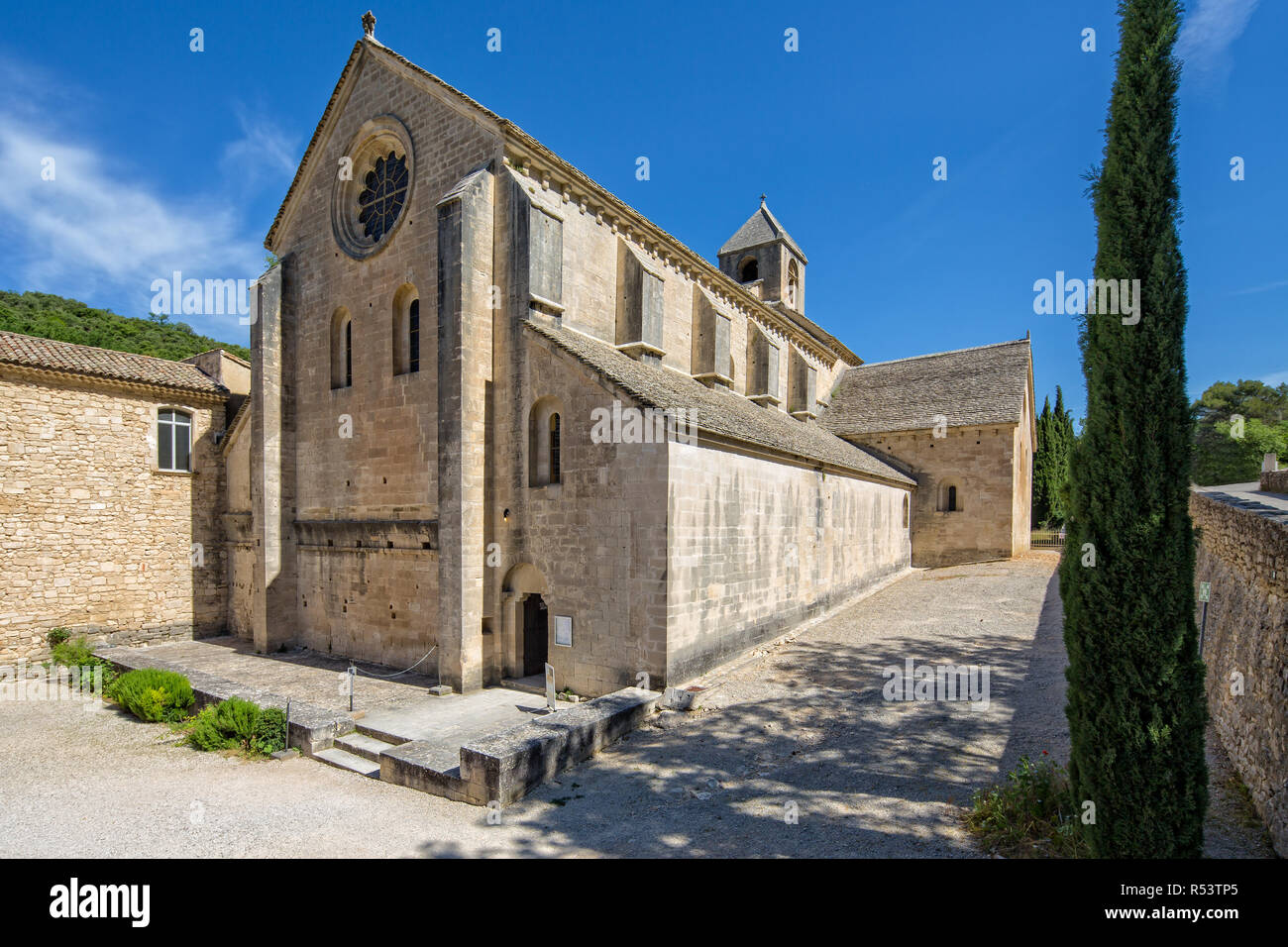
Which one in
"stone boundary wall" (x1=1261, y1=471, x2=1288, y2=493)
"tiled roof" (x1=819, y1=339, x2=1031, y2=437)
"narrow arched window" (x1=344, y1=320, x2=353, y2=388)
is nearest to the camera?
"narrow arched window" (x1=344, y1=320, x2=353, y2=388)

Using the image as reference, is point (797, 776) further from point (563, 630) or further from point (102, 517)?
point (102, 517)

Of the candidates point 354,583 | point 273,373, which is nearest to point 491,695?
point 354,583

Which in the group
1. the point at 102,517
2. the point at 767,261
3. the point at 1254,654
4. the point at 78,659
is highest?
the point at 767,261

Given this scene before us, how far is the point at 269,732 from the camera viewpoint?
9266mm

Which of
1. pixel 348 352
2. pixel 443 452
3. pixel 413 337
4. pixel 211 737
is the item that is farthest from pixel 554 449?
pixel 348 352

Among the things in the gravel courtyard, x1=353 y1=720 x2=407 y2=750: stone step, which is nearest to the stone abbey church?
x1=353 y1=720 x2=407 y2=750: stone step

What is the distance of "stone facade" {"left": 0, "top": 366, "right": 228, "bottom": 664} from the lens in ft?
48.2

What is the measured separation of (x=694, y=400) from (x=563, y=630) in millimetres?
5594

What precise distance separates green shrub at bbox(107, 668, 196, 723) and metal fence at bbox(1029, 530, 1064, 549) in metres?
33.3

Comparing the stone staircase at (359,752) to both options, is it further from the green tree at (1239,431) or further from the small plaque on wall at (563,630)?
the green tree at (1239,431)

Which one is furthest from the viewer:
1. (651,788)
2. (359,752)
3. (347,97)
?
(347,97)

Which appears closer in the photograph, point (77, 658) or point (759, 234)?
point (77, 658)

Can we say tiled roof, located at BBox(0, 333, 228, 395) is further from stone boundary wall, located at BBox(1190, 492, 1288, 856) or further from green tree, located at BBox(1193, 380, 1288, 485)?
green tree, located at BBox(1193, 380, 1288, 485)

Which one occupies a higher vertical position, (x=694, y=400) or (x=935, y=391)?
(x=935, y=391)
